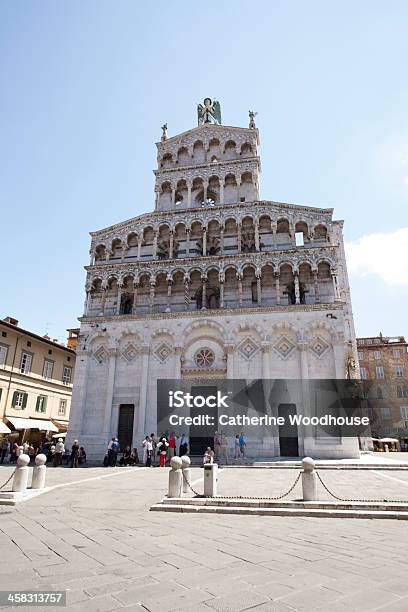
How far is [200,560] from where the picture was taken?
5.29 metres

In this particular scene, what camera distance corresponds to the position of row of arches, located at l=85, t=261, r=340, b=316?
2456 cm

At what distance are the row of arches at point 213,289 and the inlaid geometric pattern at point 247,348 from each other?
2.42 m

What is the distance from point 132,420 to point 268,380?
8.99 m

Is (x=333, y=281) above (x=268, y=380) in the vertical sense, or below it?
above

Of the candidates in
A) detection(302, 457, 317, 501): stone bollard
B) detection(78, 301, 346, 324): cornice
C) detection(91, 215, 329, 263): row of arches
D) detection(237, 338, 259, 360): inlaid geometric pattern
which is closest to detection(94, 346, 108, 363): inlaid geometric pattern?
detection(78, 301, 346, 324): cornice

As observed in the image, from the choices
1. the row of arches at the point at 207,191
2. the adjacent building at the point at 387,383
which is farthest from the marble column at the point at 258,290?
the adjacent building at the point at 387,383

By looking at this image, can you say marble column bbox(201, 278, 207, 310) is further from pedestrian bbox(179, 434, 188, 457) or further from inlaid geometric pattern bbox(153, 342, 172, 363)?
pedestrian bbox(179, 434, 188, 457)

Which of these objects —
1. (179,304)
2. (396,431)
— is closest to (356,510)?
(179,304)

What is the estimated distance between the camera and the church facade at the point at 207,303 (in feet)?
75.5

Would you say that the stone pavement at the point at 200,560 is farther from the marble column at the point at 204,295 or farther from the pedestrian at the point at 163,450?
the marble column at the point at 204,295

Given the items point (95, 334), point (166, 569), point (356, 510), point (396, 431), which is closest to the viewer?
point (166, 569)

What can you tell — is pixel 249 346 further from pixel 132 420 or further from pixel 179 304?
pixel 132 420

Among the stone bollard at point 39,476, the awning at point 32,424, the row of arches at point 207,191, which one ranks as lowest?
the stone bollard at point 39,476

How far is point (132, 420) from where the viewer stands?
78.2 ft
